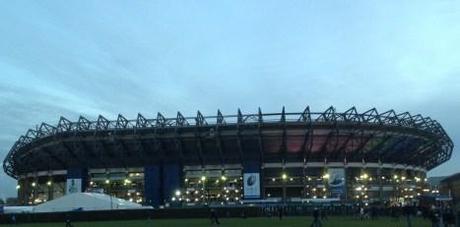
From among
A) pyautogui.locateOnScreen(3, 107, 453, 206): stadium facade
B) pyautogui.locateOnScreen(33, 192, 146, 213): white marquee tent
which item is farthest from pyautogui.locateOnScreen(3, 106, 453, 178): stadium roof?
pyautogui.locateOnScreen(33, 192, 146, 213): white marquee tent

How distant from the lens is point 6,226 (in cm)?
6800

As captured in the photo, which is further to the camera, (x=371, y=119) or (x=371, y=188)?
(x=371, y=188)

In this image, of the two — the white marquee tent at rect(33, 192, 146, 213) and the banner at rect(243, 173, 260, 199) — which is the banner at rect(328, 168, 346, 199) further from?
the white marquee tent at rect(33, 192, 146, 213)

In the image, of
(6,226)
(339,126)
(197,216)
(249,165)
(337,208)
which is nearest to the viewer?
(6,226)

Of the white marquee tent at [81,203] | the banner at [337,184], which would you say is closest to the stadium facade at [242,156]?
the banner at [337,184]

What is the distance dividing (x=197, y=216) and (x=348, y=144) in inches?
2184

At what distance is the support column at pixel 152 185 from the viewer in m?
129

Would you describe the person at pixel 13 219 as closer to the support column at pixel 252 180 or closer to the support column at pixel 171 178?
the support column at pixel 171 178

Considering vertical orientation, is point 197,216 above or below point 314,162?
below

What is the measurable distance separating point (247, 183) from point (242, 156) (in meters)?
5.77

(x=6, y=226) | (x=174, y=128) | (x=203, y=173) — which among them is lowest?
(x=6, y=226)

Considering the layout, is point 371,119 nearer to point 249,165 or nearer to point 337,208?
point 249,165

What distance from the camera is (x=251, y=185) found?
4828 inches

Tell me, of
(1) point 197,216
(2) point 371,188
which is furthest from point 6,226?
A: (2) point 371,188
